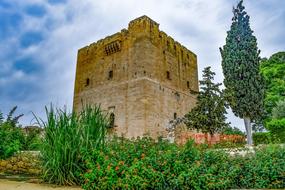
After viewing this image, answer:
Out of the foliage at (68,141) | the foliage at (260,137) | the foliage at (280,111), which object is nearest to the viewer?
the foliage at (68,141)

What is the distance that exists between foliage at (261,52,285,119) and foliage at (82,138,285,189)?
60.6 feet

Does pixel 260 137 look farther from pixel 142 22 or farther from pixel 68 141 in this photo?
pixel 68 141

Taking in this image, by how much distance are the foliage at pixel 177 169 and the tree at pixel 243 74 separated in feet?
32.1

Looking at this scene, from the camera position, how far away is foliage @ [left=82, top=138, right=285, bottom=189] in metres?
3.81

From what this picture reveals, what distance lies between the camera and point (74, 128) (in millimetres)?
4828

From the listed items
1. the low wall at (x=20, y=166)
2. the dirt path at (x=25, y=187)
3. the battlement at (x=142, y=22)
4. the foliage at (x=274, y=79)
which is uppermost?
the battlement at (x=142, y=22)

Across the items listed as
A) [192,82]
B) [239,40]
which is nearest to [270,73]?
[192,82]

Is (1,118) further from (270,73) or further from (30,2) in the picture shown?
(270,73)

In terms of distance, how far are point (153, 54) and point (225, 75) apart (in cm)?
829

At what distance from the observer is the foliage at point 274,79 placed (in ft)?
73.7

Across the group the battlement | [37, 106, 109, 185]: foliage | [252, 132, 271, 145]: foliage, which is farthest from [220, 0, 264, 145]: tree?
[37, 106, 109, 185]: foliage

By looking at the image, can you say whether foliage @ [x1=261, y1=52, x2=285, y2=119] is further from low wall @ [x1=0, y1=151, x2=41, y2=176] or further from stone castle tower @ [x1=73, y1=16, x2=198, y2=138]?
low wall @ [x1=0, y1=151, x2=41, y2=176]

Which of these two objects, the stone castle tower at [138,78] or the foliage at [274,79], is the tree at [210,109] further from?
the foliage at [274,79]

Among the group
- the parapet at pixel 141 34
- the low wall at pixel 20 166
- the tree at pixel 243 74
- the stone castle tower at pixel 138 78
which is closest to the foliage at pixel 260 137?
the tree at pixel 243 74
